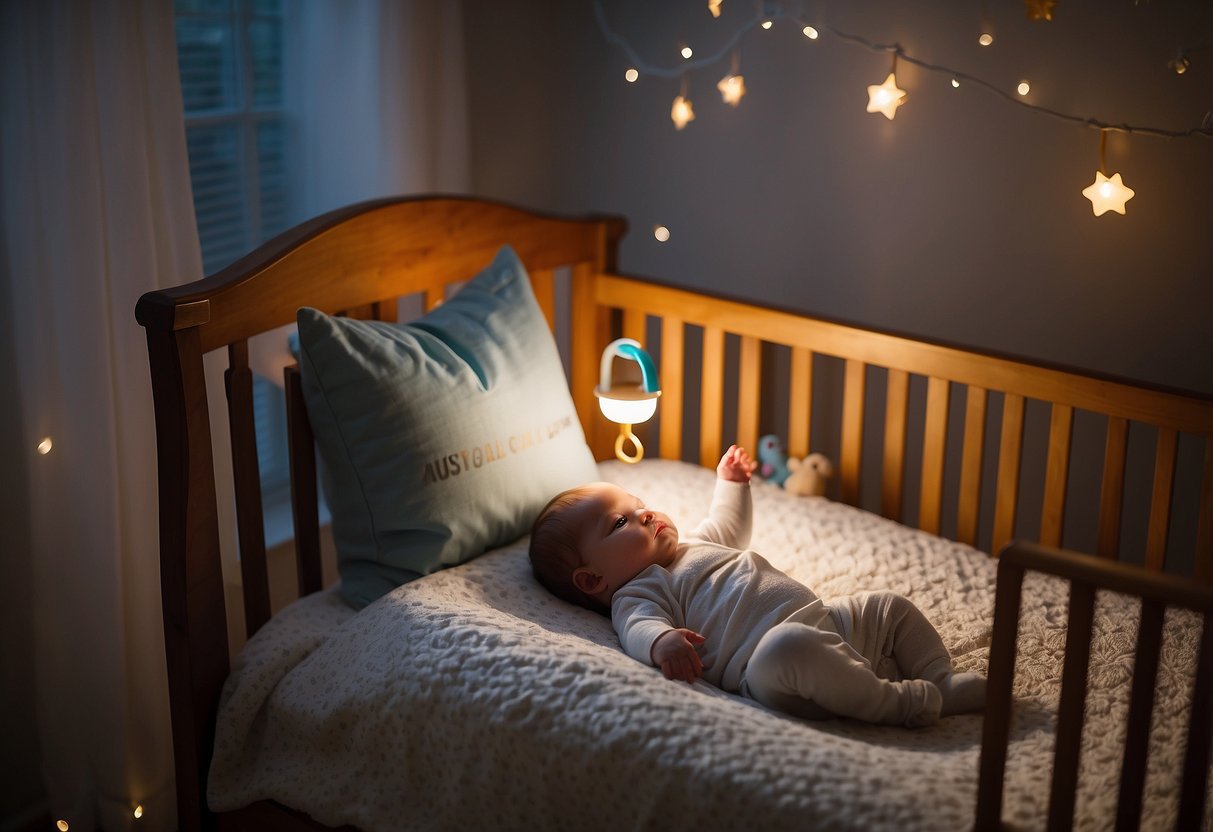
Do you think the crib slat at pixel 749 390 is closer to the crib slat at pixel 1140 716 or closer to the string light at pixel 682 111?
the string light at pixel 682 111

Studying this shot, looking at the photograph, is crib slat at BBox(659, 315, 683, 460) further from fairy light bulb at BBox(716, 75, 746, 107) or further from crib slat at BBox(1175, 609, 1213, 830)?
crib slat at BBox(1175, 609, 1213, 830)

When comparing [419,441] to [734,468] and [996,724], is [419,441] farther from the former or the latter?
[996,724]

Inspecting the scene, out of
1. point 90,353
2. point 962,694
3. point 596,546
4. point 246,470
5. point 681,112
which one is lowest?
point 962,694

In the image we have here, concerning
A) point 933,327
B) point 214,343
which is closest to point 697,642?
point 214,343

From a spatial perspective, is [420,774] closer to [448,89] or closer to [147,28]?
[147,28]

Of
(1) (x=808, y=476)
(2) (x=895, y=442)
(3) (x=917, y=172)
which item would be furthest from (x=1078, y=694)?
Answer: (3) (x=917, y=172)

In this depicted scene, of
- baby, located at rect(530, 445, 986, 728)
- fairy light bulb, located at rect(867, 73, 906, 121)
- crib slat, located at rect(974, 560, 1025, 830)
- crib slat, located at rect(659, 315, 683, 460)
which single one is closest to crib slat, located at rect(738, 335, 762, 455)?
crib slat, located at rect(659, 315, 683, 460)

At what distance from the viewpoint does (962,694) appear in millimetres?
1466

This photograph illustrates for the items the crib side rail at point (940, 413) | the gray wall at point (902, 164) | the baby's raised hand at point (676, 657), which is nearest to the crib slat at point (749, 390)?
the crib side rail at point (940, 413)

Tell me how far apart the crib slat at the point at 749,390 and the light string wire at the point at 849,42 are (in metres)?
0.54

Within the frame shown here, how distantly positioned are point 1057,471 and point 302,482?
3.70 ft

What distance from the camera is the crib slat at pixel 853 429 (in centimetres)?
200

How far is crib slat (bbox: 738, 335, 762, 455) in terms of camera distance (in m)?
2.12

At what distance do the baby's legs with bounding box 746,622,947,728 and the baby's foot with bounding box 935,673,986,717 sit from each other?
0.04m
